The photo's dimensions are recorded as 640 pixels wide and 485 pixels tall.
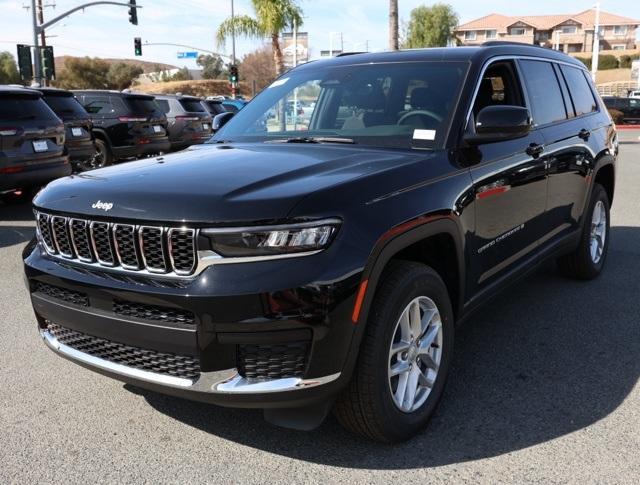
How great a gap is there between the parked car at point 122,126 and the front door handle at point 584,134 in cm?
1053

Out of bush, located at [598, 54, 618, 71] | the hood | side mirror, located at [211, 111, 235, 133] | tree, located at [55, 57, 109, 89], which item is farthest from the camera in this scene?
bush, located at [598, 54, 618, 71]

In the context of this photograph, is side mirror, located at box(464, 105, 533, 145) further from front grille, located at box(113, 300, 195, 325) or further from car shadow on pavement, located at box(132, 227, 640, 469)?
front grille, located at box(113, 300, 195, 325)

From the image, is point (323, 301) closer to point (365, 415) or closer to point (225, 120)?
point (365, 415)

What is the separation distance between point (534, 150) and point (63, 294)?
9.73 ft

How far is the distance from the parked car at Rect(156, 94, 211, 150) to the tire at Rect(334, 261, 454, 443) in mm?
14154

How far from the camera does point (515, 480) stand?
9.05ft

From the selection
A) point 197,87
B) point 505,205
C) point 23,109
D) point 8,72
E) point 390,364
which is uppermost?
point 8,72

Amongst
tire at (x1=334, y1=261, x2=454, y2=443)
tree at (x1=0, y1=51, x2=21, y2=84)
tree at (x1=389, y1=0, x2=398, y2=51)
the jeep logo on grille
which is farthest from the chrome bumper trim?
tree at (x1=0, y1=51, x2=21, y2=84)

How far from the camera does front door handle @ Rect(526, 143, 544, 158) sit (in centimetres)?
415

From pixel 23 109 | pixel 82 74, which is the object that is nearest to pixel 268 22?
pixel 23 109

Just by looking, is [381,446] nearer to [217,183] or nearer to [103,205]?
[217,183]

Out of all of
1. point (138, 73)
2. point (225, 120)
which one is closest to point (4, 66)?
point (138, 73)

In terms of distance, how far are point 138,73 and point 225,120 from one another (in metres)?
87.1

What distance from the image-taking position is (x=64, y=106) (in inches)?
434
